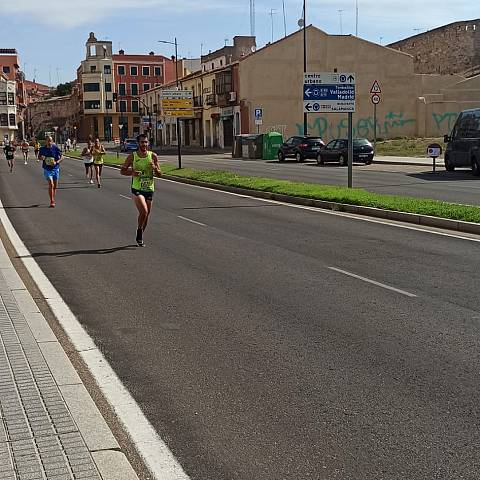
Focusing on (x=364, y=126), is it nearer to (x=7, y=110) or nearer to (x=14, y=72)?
(x=7, y=110)

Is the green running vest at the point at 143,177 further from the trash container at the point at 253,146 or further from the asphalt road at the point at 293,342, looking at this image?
the trash container at the point at 253,146

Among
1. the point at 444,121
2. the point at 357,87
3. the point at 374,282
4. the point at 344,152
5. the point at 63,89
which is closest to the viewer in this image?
the point at 374,282

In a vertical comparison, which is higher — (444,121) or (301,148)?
(444,121)

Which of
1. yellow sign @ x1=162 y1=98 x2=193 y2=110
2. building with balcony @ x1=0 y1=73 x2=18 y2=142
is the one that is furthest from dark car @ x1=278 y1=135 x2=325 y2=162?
building with balcony @ x1=0 y1=73 x2=18 y2=142

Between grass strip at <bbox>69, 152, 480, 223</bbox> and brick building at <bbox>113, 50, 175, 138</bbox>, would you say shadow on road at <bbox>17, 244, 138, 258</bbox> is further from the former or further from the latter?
brick building at <bbox>113, 50, 175, 138</bbox>

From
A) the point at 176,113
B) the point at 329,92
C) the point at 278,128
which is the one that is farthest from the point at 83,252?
the point at 278,128

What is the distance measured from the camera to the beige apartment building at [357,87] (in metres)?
58.8

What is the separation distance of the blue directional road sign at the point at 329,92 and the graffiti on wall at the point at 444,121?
39.8 m

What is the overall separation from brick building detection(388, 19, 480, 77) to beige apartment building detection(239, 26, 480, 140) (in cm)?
975

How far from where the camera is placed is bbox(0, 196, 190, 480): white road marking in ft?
13.0

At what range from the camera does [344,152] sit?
3909 centimetres

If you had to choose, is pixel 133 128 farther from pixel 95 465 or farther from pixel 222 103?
pixel 95 465

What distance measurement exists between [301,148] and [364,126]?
15237mm

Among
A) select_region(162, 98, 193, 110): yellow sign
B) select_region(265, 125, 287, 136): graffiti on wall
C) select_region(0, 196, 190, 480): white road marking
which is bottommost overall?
select_region(0, 196, 190, 480): white road marking
